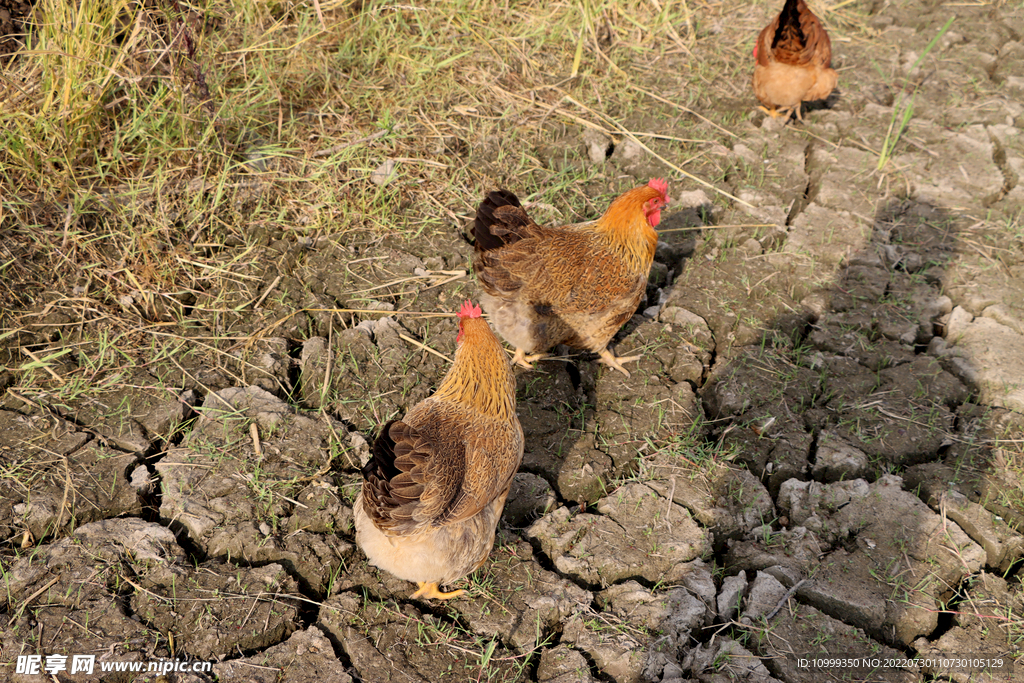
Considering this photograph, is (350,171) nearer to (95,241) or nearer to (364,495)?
(95,241)

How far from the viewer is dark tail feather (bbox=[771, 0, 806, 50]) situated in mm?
4758

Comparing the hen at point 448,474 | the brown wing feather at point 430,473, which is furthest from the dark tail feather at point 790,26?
the brown wing feather at point 430,473

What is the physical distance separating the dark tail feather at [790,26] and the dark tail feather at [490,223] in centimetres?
281

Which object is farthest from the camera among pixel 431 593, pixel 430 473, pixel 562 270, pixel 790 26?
pixel 790 26

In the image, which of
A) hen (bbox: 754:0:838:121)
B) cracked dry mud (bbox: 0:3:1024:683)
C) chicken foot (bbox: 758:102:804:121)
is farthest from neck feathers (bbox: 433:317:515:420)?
chicken foot (bbox: 758:102:804:121)

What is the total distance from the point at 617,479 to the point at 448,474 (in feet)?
3.38

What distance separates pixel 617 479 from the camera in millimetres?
3145

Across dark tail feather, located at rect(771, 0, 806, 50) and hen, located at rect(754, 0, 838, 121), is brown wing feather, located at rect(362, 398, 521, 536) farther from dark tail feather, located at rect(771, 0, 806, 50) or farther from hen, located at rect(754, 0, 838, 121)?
dark tail feather, located at rect(771, 0, 806, 50)

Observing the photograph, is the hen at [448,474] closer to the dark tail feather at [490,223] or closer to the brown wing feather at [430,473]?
the brown wing feather at [430,473]

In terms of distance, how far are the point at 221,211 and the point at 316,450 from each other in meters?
1.74

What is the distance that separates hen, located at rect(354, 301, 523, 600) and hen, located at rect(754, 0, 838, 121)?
137 inches

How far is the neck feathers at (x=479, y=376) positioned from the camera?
2.68m

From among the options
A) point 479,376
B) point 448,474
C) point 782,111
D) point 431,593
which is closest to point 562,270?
point 479,376

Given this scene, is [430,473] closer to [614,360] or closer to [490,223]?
[490,223]
